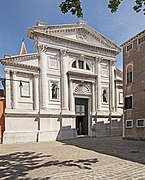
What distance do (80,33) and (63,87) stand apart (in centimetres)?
771

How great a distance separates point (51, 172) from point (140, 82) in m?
14.2

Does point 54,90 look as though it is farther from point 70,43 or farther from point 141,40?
point 141,40

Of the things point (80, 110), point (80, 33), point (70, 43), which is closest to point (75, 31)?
point (80, 33)

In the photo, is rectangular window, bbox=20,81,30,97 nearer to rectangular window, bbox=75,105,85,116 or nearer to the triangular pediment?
the triangular pediment

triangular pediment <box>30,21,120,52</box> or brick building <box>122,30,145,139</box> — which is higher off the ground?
triangular pediment <box>30,21,120,52</box>

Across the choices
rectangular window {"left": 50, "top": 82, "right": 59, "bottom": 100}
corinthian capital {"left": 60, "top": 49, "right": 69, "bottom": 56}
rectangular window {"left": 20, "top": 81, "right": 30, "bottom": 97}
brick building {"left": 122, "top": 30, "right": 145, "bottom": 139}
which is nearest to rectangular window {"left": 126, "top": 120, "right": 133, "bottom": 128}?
brick building {"left": 122, "top": 30, "right": 145, "bottom": 139}

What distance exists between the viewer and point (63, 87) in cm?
2309

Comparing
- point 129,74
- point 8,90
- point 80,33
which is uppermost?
point 80,33

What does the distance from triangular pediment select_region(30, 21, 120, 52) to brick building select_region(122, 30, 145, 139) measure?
5.82m

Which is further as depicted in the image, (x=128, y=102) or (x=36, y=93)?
(x=36, y=93)

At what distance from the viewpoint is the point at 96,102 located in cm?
2531

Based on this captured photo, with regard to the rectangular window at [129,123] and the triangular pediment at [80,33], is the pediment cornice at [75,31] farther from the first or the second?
the rectangular window at [129,123]

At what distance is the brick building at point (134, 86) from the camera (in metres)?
18.5

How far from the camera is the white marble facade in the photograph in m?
20.1
